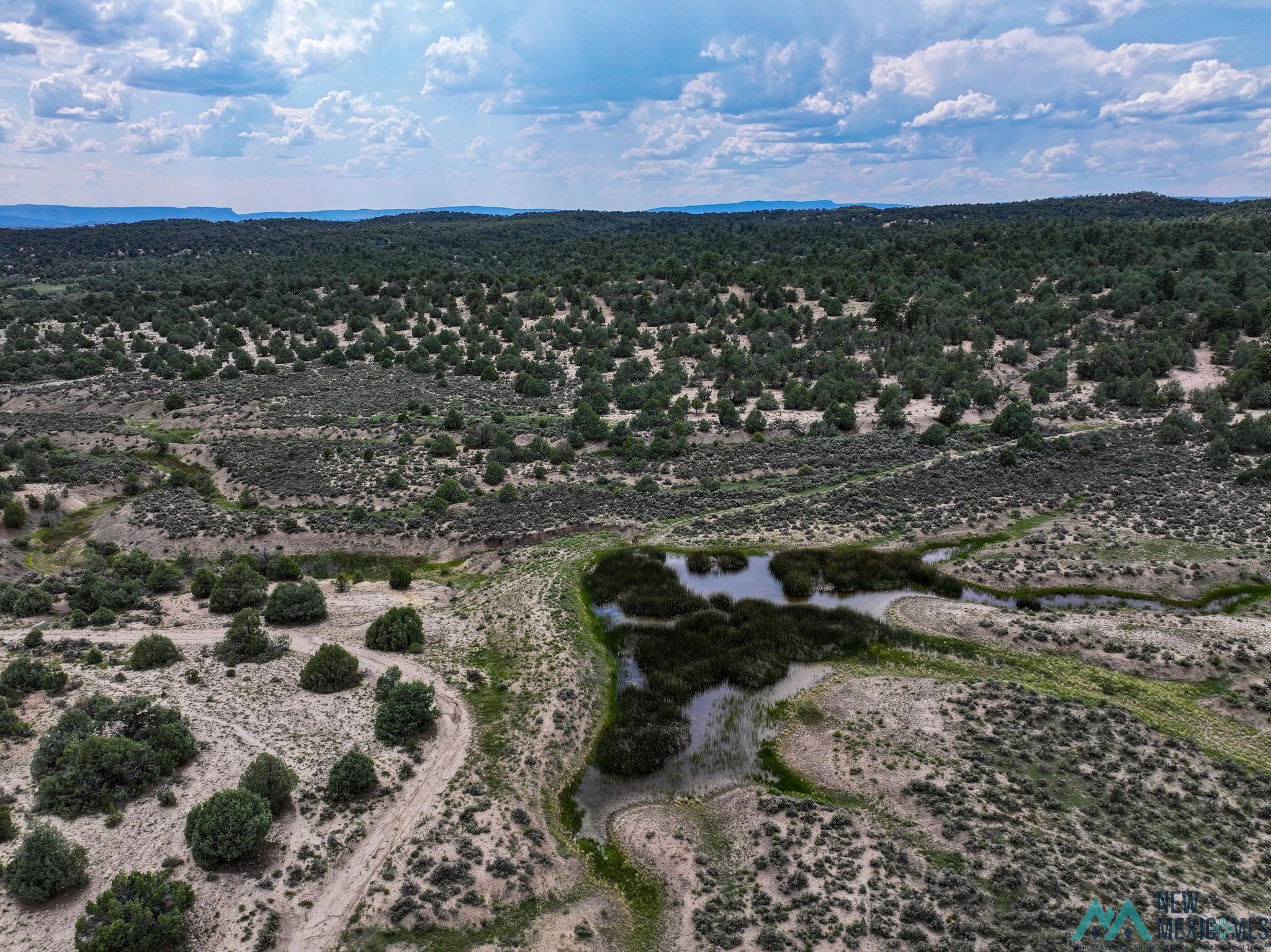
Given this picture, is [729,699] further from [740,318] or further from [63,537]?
[740,318]

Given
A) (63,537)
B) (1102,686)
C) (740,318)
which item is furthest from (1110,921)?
(740,318)

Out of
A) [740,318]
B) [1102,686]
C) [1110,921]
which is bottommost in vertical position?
[1102,686]

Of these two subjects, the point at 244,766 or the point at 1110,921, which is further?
the point at 244,766

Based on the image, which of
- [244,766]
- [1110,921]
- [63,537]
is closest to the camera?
[1110,921]

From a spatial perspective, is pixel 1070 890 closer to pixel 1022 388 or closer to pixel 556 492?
pixel 556 492

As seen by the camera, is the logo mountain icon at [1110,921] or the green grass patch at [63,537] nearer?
the logo mountain icon at [1110,921]

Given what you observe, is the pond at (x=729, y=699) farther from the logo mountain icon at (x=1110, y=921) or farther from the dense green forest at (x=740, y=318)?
the dense green forest at (x=740, y=318)

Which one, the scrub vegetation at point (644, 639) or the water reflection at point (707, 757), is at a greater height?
the scrub vegetation at point (644, 639)

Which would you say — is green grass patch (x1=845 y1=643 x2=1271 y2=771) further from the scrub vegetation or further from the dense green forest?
the dense green forest

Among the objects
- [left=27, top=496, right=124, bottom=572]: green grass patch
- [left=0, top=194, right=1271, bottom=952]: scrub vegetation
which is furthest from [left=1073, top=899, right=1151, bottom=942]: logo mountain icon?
[left=27, top=496, right=124, bottom=572]: green grass patch

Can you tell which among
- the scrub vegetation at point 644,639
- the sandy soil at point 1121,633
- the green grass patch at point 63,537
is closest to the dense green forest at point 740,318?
the scrub vegetation at point 644,639

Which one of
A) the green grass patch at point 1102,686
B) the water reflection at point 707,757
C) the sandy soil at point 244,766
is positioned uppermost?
the sandy soil at point 244,766

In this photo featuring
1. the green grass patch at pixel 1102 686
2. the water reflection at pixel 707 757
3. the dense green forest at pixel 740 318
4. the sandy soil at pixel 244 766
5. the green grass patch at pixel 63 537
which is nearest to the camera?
the sandy soil at pixel 244 766
